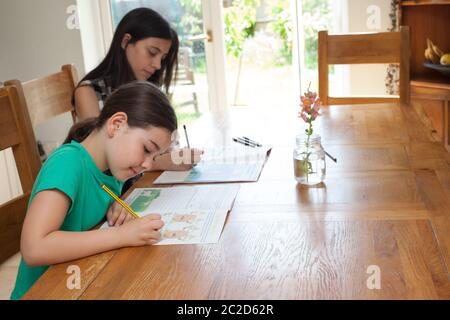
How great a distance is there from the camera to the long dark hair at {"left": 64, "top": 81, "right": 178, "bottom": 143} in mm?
1328

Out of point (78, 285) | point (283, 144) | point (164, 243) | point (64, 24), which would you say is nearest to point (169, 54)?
point (283, 144)

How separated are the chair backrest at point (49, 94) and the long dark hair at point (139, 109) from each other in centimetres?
38

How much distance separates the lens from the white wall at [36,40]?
3582mm

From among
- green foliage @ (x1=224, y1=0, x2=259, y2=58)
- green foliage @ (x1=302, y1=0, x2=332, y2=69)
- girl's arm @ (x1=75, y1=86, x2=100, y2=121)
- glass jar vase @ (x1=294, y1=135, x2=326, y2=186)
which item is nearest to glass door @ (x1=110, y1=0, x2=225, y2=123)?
green foliage @ (x1=224, y1=0, x2=259, y2=58)

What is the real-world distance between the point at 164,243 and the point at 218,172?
50 centimetres

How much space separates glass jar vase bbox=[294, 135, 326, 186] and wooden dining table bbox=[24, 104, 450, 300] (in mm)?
23

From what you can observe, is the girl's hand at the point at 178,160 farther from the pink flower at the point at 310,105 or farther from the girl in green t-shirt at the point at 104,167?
the pink flower at the point at 310,105

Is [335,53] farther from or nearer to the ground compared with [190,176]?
farther from the ground

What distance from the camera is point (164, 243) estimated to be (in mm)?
1132

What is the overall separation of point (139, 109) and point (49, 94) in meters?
0.77

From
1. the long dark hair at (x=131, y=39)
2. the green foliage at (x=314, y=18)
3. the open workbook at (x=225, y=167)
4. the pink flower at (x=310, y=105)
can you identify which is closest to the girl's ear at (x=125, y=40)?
the long dark hair at (x=131, y=39)

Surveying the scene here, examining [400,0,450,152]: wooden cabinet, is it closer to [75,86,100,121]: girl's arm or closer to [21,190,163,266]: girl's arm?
[75,86,100,121]: girl's arm

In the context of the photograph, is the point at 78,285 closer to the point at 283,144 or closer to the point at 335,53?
the point at 283,144

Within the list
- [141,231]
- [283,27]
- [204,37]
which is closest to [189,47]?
[204,37]
